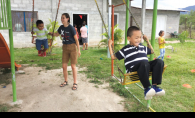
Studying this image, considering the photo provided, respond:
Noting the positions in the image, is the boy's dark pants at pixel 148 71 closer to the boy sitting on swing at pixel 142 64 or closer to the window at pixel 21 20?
the boy sitting on swing at pixel 142 64

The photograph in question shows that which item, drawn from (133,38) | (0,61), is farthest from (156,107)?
(0,61)

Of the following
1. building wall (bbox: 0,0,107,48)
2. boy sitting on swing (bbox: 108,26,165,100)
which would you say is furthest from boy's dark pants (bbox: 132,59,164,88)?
building wall (bbox: 0,0,107,48)

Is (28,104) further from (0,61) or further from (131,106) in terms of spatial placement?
(0,61)

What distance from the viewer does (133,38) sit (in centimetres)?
286

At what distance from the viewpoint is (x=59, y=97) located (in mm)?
3557

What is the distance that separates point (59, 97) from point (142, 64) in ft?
6.19

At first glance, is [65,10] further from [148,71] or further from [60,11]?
[148,71]

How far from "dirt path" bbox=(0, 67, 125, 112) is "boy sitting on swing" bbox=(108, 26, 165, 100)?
2.57 feet

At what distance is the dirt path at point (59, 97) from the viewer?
10.2 ft

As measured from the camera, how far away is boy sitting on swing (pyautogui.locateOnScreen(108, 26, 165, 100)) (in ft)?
8.39

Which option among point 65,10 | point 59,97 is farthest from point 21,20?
point 59,97

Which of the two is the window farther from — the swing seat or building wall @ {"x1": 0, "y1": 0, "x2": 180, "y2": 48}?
the swing seat

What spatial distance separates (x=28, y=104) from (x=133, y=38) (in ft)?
7.37

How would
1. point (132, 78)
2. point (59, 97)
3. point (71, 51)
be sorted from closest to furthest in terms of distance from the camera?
point (132, 78)
point (59, 97)
point (71, 51)
